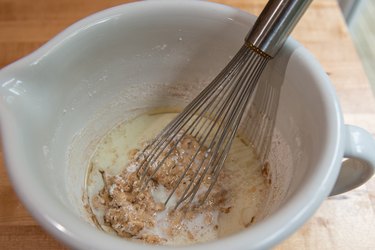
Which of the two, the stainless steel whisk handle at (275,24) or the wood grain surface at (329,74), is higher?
the stainless steel whisk handle at (275,24)

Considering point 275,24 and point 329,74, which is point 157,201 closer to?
point 275,24

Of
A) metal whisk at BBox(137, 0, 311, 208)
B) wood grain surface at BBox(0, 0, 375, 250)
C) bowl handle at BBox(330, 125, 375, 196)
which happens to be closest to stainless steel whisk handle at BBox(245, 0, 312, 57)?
metal whisk at BBox(137, 0, 311, 208)

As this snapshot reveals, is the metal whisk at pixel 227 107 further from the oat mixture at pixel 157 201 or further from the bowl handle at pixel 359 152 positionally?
the bowl handle at pixel 359 152

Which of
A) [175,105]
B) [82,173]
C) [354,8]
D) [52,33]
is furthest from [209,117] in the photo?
[354,8]

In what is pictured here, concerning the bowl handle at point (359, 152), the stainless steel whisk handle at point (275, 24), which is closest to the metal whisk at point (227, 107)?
the stainless steel whisk handle at point (275, 24)

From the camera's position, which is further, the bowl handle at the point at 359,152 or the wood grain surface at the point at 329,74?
the wood grain surface at the point at 329,74

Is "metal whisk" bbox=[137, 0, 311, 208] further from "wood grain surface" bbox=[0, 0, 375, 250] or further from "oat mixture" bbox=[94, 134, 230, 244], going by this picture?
"wood grain surface" bbox=[0, 0, 375, 250]
